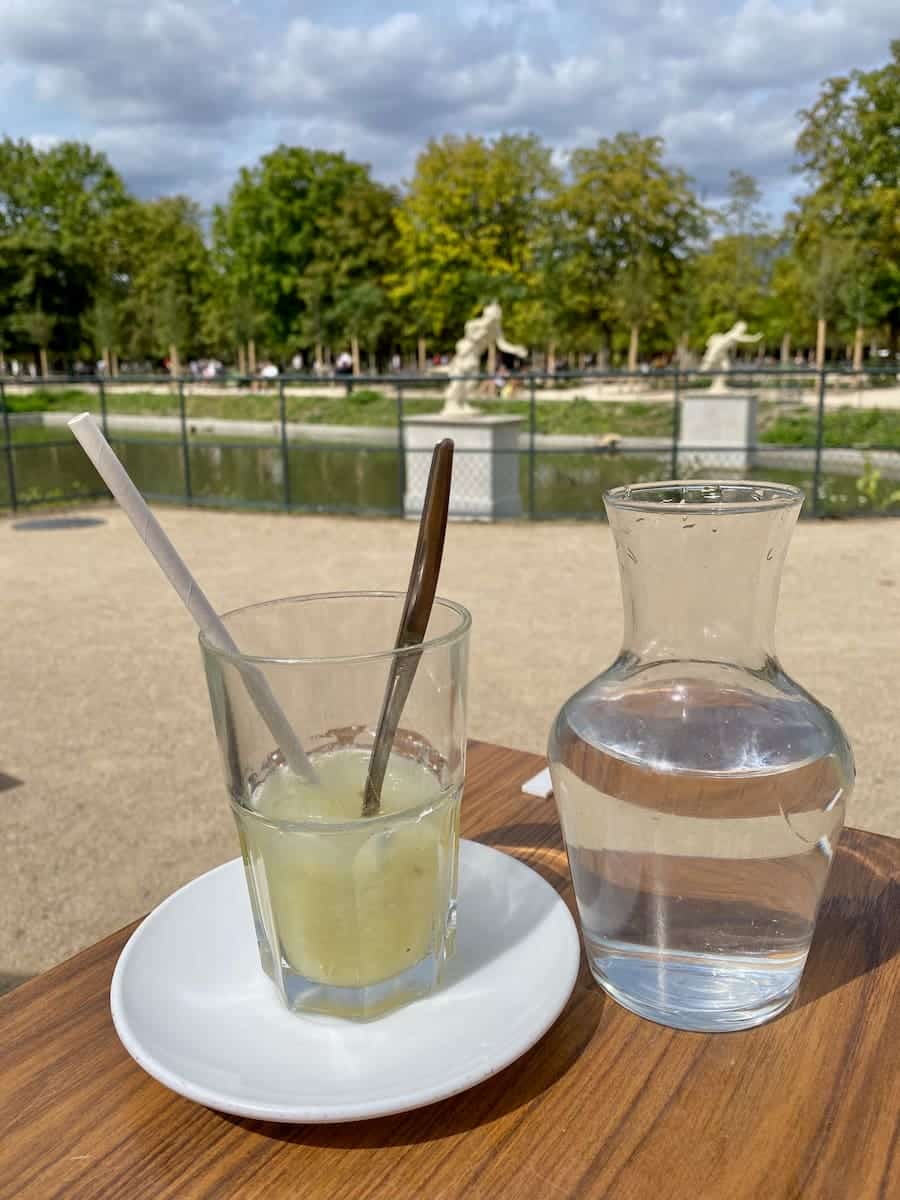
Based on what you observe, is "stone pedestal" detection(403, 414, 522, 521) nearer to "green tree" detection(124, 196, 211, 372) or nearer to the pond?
the pond

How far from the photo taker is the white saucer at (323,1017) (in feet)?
2.37

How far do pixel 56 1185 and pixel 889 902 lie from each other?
2.77ft

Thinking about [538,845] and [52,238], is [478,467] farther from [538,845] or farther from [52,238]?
[52,238]

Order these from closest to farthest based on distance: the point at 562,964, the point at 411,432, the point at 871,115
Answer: the point at 562,964 → the point at 411,432 → the point at 871,115

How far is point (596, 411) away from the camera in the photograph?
2127cm

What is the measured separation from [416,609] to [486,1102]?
1.31ft

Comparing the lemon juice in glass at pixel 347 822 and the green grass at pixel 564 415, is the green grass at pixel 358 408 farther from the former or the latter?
the lemon juice in glass at pixel 347 822

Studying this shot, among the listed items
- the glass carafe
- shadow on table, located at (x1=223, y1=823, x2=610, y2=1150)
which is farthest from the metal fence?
shadow on table, located at (x1=223, y1=823, x2=610, y2=1150)

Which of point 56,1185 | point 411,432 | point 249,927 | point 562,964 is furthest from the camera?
point 411,432

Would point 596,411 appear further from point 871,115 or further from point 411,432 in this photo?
point 871,115

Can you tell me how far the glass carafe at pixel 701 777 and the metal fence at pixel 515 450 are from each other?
347 cm

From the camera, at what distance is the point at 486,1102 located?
759 millimetres

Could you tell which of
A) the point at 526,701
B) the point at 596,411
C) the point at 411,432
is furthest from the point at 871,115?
the point at 526,701

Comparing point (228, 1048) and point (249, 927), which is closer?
point (228, 1048)
